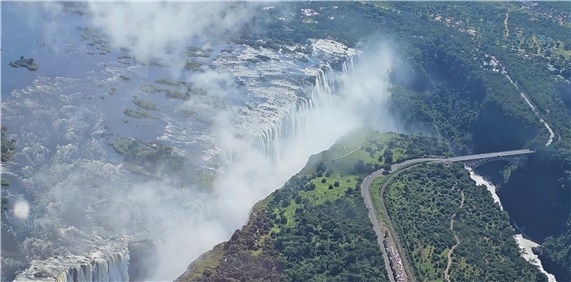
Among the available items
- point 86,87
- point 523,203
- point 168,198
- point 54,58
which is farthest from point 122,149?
point 523,203

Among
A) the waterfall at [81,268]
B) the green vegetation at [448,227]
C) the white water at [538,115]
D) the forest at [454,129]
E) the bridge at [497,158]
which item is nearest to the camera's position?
the waterfall at [81,268]

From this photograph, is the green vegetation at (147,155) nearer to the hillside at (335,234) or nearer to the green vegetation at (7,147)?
the green vegetation at (7,147)

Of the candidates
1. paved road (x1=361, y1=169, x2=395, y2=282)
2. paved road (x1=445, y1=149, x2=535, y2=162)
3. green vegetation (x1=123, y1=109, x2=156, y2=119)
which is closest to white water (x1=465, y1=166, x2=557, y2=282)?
paved road (x1=445, y1=149, x2=535, y2=162)

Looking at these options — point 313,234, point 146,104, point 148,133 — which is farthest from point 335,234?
point 146,104

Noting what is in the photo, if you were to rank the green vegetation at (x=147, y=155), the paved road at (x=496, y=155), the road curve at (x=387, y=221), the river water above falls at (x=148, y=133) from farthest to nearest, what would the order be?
1. the paved road at (x=496, y=155)
2. the green vegetation at (x=147, y=155)
3. the road curve at (x=387, y=221)
4. the river water above falls at (x=148, y=133)

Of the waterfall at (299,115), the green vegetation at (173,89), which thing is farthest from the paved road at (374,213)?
the green vegetation at (173,89)

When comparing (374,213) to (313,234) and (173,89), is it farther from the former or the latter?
(173,89)
